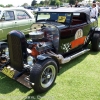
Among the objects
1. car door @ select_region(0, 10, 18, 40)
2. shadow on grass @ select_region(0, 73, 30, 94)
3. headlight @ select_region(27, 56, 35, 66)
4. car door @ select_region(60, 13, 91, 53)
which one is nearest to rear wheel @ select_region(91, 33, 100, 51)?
car door @ select_region(60, 13, 91, 53)

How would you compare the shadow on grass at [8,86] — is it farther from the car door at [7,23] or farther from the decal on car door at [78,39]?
Result: the car door at [7,23]

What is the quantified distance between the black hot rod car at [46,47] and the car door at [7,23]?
7.21ft

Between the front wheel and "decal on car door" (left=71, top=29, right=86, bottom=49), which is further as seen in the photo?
"decal on car door" (left=71, top=29, right=86, bottom=49)

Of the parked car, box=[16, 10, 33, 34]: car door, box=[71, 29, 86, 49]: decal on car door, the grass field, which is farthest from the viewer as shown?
box=[16, 10, 33, 34]: car door

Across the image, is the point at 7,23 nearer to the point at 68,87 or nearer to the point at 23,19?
the point at 23,19

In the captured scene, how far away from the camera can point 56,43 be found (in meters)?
4.38

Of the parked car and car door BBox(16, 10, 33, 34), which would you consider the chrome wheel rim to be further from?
car door BBox(16, 10, 33, 34)

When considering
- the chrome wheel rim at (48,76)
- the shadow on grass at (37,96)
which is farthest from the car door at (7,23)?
the shadow on grass at (37,96)

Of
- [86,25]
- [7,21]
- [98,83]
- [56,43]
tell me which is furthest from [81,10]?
[7,21]

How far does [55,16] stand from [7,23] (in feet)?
9.69

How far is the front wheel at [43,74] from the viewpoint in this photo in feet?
10.4

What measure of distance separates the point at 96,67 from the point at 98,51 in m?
1.52

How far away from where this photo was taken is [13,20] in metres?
7.26

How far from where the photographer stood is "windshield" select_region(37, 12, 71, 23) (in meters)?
4.66
